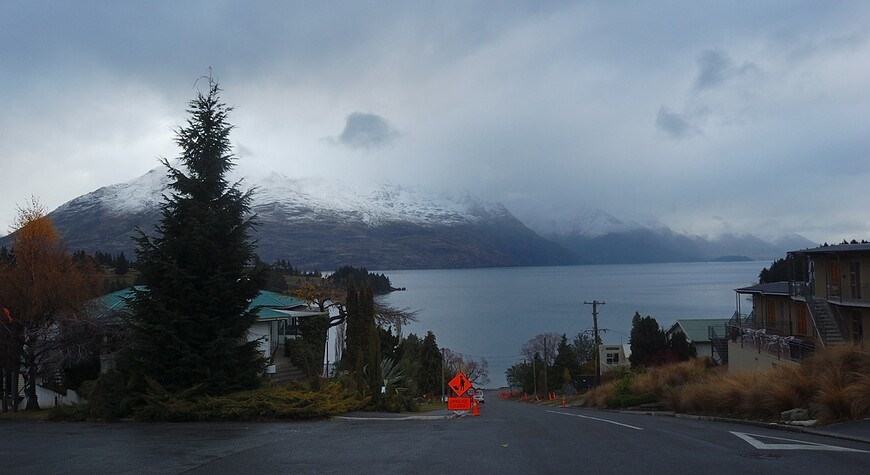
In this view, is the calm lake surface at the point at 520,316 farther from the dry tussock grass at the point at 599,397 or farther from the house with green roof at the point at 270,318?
the dry tussock grass at the point at 599,397

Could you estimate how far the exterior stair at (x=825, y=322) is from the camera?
3131 centimetres

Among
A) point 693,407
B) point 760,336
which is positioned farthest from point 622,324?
point 693,407

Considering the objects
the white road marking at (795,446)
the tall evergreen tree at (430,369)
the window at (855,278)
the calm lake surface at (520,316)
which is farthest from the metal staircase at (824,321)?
the calm lake surface at (520,316)

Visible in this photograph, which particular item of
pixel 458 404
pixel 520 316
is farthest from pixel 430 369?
pixel 520 316

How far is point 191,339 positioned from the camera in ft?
56.6

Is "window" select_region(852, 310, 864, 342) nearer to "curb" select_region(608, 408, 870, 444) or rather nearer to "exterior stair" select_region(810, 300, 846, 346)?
"exterior stair" select_region(810, 300, 846, 346)

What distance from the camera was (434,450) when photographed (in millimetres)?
9750

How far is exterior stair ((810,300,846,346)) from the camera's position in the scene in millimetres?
31312

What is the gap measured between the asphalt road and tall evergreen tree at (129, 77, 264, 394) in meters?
3.74

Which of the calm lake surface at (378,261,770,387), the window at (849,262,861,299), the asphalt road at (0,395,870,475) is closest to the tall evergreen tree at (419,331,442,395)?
the calm lake surface at (378,261,770,387)

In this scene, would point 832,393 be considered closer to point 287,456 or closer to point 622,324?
point 287,456

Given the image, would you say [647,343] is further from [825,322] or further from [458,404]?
[458,404]

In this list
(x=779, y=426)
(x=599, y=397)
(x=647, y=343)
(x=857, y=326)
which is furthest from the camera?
(x=647, y=343)

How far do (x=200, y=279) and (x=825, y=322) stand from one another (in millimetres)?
28456
